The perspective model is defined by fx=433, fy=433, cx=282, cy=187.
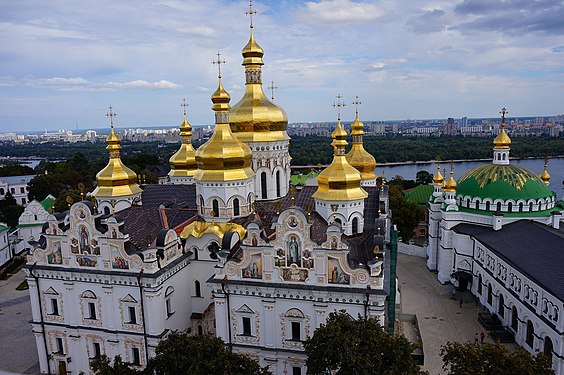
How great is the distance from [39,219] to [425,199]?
105 feet

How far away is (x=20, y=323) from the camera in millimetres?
21453

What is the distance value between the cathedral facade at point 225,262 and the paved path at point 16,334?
174cm

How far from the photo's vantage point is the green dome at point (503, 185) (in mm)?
23594

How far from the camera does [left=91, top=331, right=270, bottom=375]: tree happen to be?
1028cm

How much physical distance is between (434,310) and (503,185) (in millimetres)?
8115

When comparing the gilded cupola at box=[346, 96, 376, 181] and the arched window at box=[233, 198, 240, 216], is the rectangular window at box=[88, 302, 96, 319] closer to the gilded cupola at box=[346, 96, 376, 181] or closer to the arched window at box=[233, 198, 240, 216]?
the arched window at box=[233, 198, 240, 216]

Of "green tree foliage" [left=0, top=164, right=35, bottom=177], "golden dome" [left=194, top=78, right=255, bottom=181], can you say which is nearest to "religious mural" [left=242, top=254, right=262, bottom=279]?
"golden dome" [left=194, top=78, right=255, bottom=181]

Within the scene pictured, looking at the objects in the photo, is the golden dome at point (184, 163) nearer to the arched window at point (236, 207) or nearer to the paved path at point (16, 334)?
the arched window at point (236, 207)

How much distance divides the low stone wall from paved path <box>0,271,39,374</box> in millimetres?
22962

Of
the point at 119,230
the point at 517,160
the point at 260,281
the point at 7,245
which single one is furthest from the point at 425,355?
the point at 517,160

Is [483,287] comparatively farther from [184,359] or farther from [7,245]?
[7,245]

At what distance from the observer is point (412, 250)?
30516 millimetres

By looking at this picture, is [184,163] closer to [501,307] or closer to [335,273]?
[335,273]

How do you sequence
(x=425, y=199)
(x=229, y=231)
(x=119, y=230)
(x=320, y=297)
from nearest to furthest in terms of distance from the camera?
1. (x=320, y=297)
2. (x=119, y=230)
3. (x=229, y=231)
4. (x=425, y=199)
